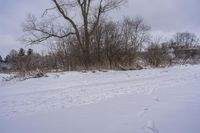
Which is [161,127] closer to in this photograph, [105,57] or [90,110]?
[90,110]

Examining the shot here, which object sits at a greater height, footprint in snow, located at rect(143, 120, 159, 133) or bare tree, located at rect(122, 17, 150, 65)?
bare tree, located at rect(122, 17, 150, 65)

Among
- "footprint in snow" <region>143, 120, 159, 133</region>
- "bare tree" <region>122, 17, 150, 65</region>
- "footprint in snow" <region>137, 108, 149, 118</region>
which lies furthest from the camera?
"bare tree" <region>122, 17, 150, 65</region>

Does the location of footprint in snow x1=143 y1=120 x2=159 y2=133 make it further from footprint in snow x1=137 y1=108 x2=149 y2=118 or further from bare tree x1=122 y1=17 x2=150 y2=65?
bare tree x1=122 y1=17 x2=150 y2=65

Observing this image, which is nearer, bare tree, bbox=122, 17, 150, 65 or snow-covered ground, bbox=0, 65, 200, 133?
snow-covered ground, bbox=0, 65, 200, 133

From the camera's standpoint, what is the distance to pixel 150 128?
2594mm

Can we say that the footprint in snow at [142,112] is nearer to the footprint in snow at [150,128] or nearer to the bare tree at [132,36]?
the footprint in snow at [150,128]

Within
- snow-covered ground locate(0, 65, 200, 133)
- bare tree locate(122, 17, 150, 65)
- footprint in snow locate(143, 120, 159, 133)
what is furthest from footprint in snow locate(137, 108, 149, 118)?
bare tree locate(122, 17, 150, 65)

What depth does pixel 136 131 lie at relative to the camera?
2537 mm

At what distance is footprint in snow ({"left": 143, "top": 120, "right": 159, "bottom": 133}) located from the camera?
98.7 inches

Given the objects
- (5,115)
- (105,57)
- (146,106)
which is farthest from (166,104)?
(105,57)

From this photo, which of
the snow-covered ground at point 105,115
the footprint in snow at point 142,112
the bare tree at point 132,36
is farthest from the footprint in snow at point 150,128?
the bare tree at point 132,36

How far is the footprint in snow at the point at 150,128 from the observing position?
8.23 feet

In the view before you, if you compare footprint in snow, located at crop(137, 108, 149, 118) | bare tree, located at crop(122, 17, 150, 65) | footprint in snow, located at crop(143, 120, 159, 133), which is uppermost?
bare tree, located at crop(122, 17, 150, 65)

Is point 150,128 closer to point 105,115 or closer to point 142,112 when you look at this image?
point 142,112
